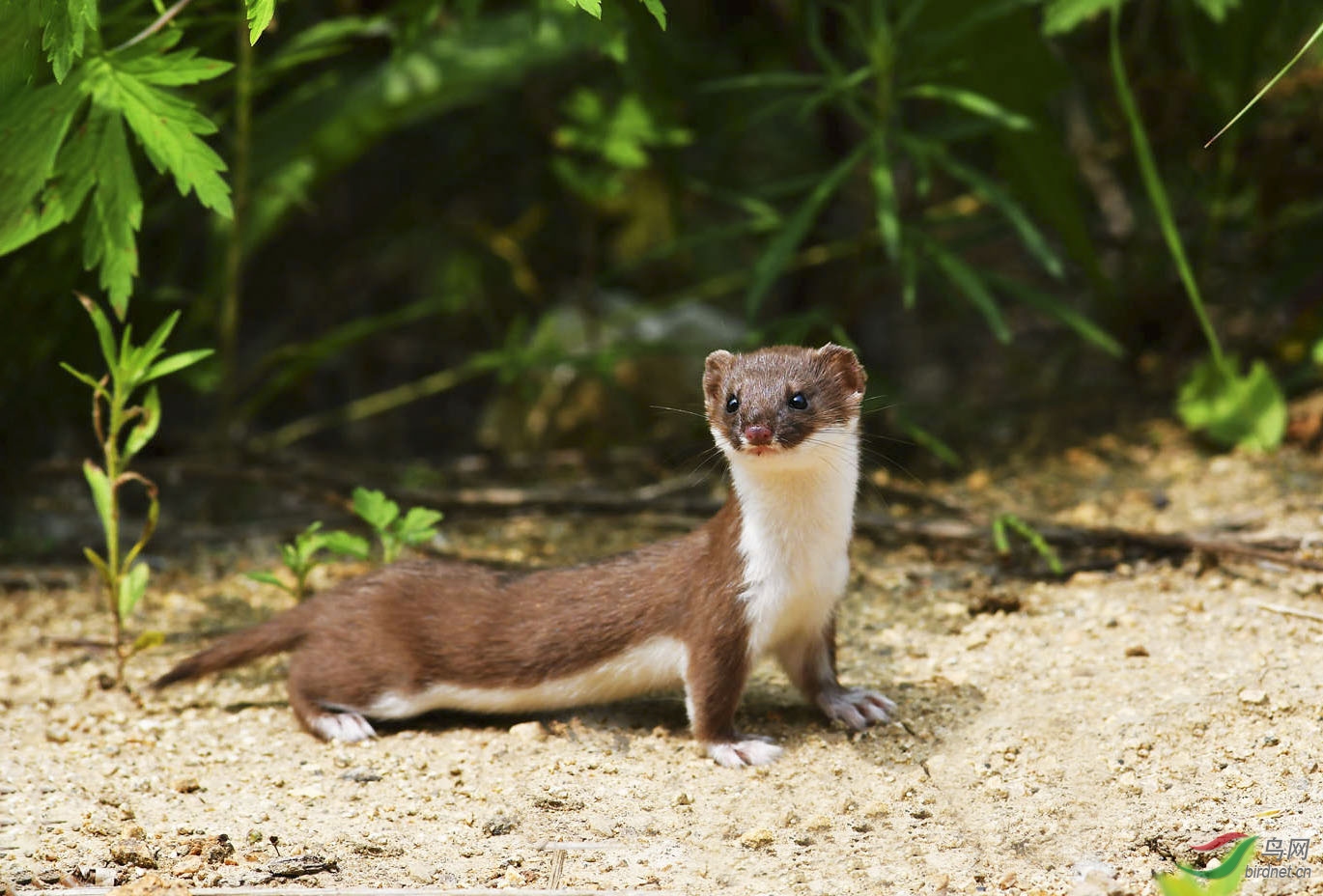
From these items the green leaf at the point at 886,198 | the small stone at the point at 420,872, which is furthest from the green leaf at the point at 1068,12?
the small stone at the point at 420,872

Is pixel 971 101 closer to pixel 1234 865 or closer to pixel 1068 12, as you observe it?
pixel 1068 12

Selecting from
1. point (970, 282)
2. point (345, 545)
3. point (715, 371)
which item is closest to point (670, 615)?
point (715, 371)

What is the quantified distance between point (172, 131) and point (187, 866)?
72.9 inches

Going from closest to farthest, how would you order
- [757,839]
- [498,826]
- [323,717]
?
[757,839]
[498,826]
[323,717]

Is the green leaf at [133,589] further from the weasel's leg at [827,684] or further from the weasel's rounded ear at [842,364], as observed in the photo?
the weasel's rounded ear at [842,364]

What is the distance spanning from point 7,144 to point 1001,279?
338 cm

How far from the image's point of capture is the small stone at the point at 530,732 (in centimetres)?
394

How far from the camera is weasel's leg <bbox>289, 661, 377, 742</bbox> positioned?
400cm

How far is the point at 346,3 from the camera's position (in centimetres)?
634

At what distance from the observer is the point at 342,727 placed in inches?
158

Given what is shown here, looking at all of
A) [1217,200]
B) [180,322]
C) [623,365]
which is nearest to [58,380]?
[180,322]

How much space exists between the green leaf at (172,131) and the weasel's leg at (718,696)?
1.72 m

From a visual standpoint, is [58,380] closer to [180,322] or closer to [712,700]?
[180,322]

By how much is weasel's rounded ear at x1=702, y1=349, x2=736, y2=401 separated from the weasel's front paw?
90 centimetres
